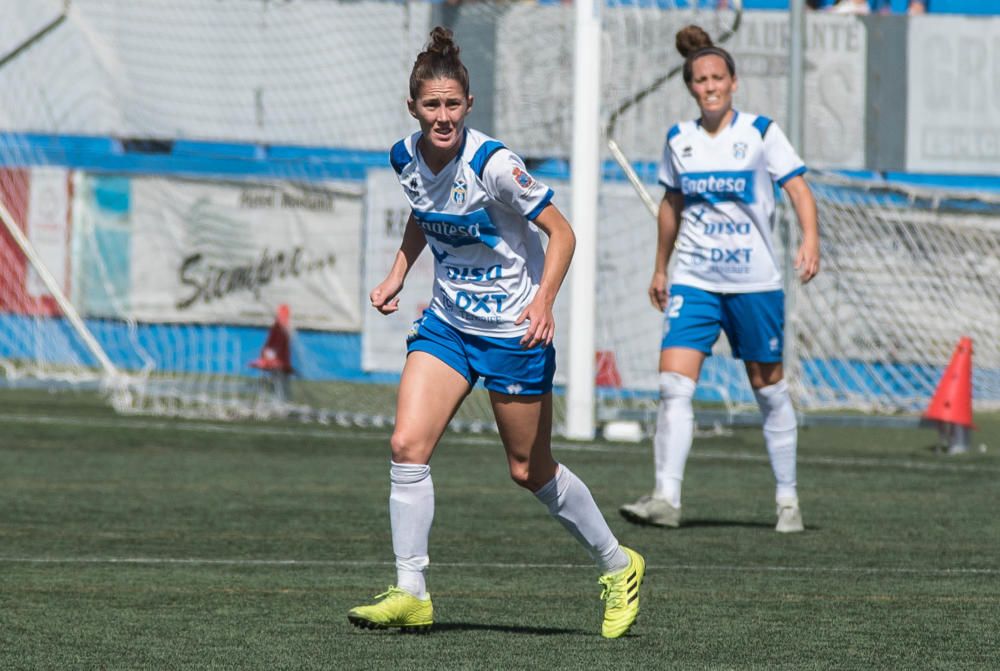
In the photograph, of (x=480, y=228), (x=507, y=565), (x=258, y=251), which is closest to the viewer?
(x=480, y=228)

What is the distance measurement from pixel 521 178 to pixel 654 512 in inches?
123

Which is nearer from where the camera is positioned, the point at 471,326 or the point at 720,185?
the point at 471,326

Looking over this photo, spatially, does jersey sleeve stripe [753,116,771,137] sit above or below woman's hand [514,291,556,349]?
above

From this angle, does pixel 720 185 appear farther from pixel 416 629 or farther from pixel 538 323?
pixel 416 629

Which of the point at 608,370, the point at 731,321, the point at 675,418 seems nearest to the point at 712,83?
the point at 731,321

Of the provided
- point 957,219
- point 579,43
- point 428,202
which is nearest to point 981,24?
point 957,219

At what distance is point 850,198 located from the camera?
52.1 feet

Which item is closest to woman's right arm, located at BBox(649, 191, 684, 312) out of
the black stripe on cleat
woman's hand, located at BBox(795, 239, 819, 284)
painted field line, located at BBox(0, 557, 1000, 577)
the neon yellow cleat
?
woman's hand, located at BBox(795, 239, 819, 284)

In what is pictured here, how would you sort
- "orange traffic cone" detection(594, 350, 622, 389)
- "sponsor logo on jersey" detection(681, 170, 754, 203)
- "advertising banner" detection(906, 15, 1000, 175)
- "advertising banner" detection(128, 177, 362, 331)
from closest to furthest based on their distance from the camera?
1. "sponsor logo on jersey" detection(681, 170, 754, 203)
2. "orange traffic cone" detection(594, 350, 622, 389)
3. "advertising banner" detection(128, 177, 362, 331)
4. "advertising banner" detection(906, 15, 1000, 175)

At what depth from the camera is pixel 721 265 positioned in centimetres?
848

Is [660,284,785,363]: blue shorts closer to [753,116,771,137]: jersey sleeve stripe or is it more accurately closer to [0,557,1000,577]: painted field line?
[753,116,771,137]: jersey sleeve stripe

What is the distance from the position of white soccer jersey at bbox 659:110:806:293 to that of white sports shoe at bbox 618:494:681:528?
3.13 ft

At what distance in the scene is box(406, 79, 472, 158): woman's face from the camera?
5.59m

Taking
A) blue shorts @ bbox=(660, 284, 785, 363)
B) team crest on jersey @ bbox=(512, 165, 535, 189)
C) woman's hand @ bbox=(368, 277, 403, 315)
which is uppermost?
team crest on jersey @ bbox=(512, 165, 535, 189)
